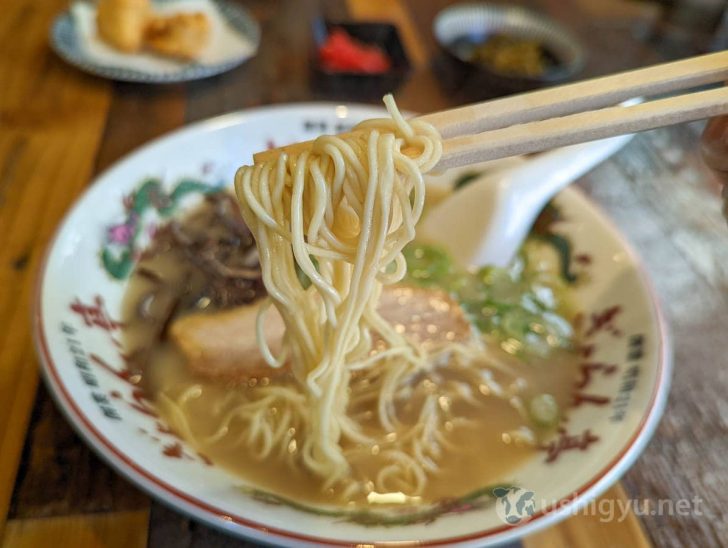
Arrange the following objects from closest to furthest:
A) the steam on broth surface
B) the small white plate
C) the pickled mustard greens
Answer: the steam on broth surface → the pickled mustard greens → the small white plate

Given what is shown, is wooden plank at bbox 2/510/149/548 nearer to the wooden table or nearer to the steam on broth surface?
the wooden table

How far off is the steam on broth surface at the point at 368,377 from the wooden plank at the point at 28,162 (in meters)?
0.21

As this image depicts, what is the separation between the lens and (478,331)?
54.7 inches

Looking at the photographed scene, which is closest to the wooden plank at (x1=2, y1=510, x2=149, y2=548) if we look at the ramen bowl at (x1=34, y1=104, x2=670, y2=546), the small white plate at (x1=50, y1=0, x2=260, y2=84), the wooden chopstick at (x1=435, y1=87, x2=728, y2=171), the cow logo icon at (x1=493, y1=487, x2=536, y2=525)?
the ramen bowl at (x1=34, y1=104, x2=670, y2=546)

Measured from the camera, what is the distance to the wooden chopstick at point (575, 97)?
866 mm

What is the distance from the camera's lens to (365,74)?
1.91m

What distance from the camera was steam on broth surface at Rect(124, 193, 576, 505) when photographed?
3.40 feet

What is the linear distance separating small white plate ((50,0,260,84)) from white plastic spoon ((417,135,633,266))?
92 centimetres

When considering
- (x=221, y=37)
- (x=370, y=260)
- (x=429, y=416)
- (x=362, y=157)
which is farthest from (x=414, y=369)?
(x=221, y=37)

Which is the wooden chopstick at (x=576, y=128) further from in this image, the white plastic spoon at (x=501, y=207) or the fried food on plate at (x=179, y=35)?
the fried food on plate at (x=179, y=35)

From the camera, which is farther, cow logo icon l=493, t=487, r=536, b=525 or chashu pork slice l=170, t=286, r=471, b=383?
chashu pork slice l=170, t=286, r=471, b=383

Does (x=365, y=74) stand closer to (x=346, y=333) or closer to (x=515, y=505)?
(x=346, y=333)

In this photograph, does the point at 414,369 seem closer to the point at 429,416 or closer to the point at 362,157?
the point at 429,416

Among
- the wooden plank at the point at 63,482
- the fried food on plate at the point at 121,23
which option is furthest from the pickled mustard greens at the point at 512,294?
the fried food on plate at the point at 121,23
